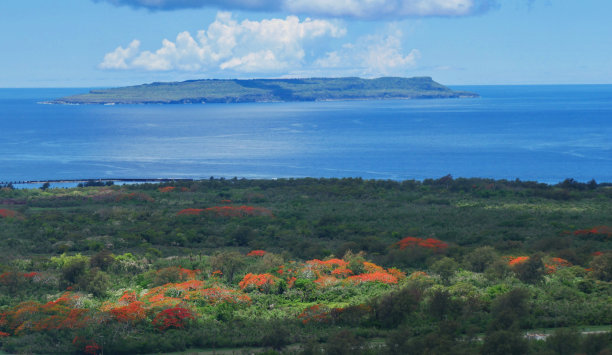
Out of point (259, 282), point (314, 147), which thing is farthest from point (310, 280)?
point (314, 147)

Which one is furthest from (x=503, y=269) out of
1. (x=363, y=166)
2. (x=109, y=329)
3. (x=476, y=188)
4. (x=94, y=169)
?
(x=94, y=169)

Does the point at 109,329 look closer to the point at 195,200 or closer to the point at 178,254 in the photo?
the point at 178,254

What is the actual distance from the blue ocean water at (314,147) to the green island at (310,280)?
3955 centimetres

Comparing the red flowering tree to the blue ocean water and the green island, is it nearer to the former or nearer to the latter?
the green island

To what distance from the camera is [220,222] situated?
4338 centimetres

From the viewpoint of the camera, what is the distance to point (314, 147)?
114 metres

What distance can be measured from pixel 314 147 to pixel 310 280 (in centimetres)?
8955

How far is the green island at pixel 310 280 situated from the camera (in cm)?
1902

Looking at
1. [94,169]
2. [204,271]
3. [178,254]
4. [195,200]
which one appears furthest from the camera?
[94,169]

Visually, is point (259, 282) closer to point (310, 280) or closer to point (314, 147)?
point (310, 280)

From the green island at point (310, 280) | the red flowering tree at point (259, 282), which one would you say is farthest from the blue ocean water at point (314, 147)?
the red flowering tree at point (259, 282)

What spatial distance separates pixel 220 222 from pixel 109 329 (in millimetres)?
23851

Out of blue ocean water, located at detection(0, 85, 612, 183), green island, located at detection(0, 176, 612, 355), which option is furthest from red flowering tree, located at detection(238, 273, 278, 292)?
blue ocean water, located at detection(0, 85, 612, 183)

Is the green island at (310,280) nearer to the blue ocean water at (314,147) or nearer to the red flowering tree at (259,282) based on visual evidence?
the red flowering tree at (259,282)
